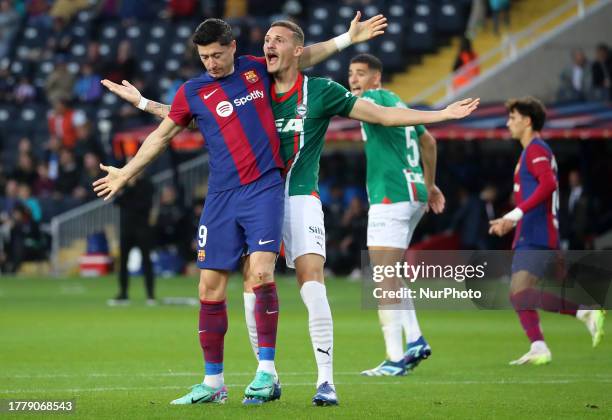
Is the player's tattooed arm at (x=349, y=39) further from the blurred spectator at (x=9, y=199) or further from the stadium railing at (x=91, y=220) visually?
the blurred spectator at (x=9, y=199)

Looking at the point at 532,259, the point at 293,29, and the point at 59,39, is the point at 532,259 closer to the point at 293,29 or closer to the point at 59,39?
the point at 293,29

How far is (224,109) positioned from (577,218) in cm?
1657

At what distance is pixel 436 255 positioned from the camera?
882 inches

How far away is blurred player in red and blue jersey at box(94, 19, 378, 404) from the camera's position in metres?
8.82

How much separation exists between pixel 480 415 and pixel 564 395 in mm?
1372

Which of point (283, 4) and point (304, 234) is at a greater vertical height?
point (283, 4)

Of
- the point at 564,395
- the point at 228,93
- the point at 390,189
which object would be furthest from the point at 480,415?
the point at 390,189

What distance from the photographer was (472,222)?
26.2 m

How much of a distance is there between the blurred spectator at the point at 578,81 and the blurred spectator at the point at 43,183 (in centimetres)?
1131

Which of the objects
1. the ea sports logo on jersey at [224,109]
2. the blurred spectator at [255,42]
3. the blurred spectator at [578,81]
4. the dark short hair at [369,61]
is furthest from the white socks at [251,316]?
the blurred spectator at [255,42]

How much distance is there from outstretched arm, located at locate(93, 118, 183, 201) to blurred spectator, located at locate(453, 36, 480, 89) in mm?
19887

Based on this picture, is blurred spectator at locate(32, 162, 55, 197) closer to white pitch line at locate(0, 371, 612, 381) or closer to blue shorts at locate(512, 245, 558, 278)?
blue shorts at locate(512, 245, 558, 278)

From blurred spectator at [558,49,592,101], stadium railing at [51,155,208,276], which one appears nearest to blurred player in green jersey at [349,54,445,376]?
blurred spectator at [558,49,592,101]

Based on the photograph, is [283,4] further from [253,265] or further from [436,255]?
[253,265]
